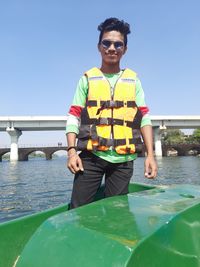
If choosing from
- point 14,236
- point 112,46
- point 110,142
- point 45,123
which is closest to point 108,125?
point 110,142

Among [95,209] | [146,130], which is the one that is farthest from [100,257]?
[146,130]

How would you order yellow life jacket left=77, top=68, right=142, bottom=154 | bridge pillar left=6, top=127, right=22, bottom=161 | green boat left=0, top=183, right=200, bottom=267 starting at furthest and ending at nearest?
1. bridge pillar left=6, top=127, right=22, bottom=161
2. yellow life jacket left=77, top=68, right=142, bottom=154
3. green boat left=0, top=183, right=200, bottom=267

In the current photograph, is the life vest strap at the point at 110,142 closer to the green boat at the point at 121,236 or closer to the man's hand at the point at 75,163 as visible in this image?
the man's hand at the point at 75,163

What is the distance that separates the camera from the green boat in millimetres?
1432

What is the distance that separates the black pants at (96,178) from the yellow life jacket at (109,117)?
0.39 feet

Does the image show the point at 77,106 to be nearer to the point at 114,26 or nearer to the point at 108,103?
the point at 108,103

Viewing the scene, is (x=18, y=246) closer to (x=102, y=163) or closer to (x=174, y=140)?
(x=102, y=163)

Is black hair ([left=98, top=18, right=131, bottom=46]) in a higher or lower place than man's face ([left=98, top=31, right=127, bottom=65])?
higher

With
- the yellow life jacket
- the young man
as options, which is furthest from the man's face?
the yellow life jacket

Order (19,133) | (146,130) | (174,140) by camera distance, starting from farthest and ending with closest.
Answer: (174,140), (19,133), (146,130)

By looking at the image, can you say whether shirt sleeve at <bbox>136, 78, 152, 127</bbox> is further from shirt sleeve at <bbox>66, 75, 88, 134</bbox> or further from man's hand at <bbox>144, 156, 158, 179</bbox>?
shirt sleeve at <bbox>66, 75, 88, 134</bbox>

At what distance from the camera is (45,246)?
1614mm

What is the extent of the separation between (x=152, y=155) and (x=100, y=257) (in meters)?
1.57

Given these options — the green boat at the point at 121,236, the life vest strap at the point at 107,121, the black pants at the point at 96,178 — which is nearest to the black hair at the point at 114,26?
the life vest strap at the point at 107,121
